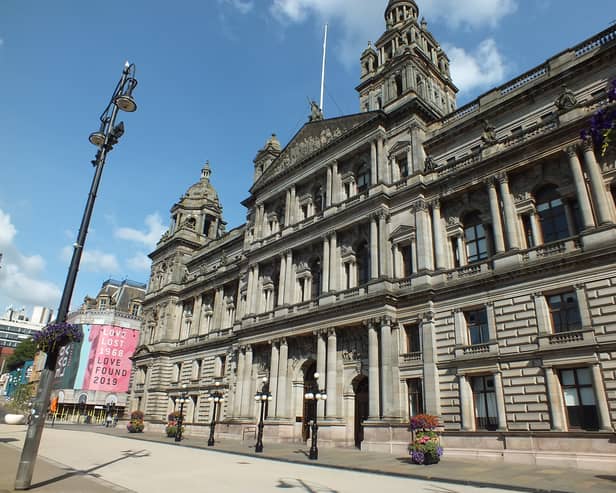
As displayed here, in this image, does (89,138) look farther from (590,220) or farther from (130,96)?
(590,220)

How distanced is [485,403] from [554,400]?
3.50m

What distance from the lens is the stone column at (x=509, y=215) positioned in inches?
905

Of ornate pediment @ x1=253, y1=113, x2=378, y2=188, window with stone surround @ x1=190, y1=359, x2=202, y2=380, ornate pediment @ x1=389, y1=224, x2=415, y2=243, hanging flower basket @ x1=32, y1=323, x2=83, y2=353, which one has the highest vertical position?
ornate pediment @ x1=253, y1=113, x2=378, y2=188

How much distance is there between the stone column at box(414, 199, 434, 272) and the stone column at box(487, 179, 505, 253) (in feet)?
12.5

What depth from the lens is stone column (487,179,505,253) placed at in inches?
927

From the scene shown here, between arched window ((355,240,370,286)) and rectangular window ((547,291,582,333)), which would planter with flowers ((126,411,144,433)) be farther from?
rectangular window ((547,291,582,333))

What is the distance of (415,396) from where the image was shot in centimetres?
2466

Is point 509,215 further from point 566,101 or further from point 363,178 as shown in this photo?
point 363,178

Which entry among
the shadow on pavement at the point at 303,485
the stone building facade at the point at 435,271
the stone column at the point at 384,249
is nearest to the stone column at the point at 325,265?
the stone building facade at the point at 435,271

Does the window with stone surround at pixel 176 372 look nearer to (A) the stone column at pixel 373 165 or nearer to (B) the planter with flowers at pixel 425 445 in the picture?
(A) the stone column at pixel 373 165

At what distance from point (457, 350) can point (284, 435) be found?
13.9 metres

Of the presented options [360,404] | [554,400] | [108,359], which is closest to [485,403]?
[554,400]

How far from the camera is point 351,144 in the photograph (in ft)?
111

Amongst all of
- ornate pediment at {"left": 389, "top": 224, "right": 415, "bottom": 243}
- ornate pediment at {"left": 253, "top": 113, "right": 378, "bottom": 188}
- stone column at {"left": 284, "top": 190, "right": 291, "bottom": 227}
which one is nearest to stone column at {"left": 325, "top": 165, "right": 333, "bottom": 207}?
ornate pediment at {"left": 253, "top": 113, "right": 378, "bottom": 188}
